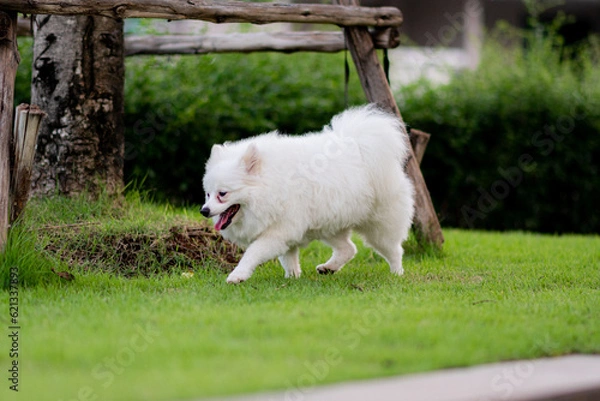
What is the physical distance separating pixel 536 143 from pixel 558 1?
6.41 metres

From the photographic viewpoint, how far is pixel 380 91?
784 centimetres

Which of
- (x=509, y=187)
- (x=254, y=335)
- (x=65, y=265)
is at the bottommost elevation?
(x=509, y=187)

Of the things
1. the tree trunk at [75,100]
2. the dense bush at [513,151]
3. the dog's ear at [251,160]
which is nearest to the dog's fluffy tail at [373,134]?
the dog's ear at [251,160]

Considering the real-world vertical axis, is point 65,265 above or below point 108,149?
below


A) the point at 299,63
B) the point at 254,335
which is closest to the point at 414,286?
the point at 254,335

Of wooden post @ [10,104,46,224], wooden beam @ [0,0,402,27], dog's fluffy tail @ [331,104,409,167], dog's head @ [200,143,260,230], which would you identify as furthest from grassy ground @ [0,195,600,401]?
wooden beam @ [0,0,402,27]

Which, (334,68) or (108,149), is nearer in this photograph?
(108,149)

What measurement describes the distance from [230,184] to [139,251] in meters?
1.32

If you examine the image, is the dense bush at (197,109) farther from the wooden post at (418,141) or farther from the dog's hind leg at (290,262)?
the dog's hind leg at (290,262)

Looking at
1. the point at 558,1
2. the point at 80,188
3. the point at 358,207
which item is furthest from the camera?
the point at 558,1

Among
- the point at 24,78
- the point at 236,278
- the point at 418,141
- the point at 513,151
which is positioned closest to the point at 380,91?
the point at 418,141

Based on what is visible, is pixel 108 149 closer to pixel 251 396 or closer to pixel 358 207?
pixel 358 207

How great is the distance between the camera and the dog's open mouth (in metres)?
6.16

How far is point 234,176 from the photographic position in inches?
239
